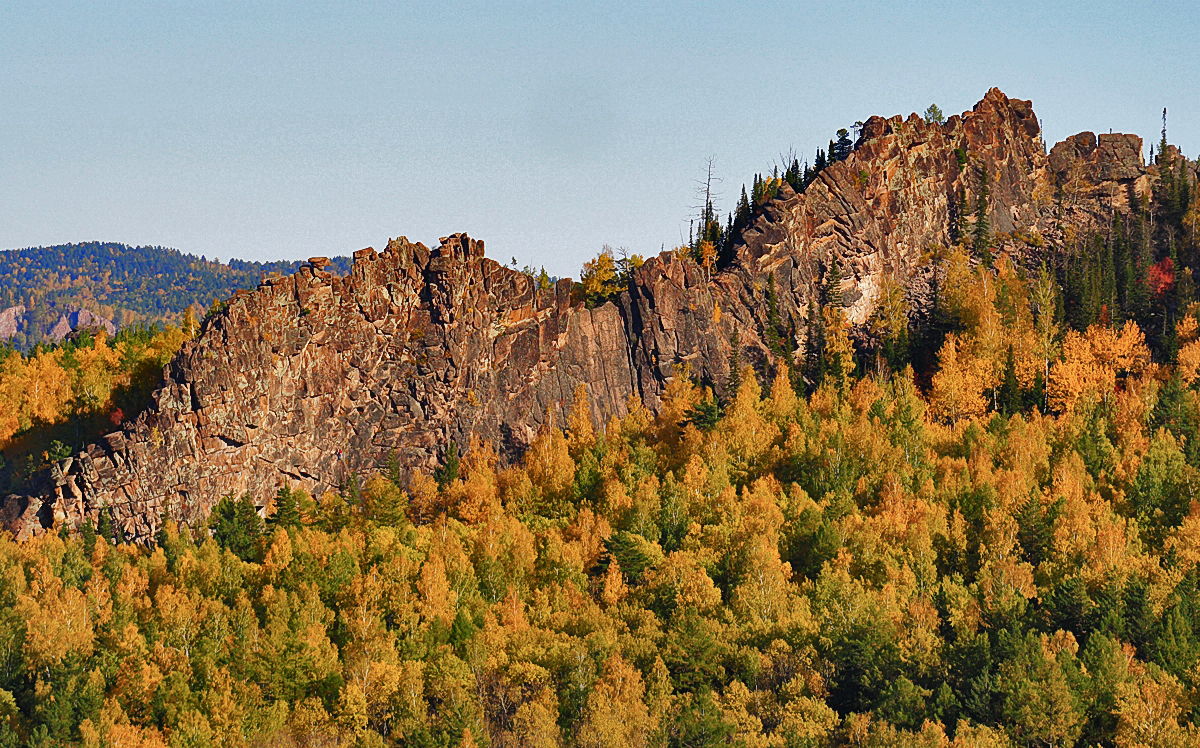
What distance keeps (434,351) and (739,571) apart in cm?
3327

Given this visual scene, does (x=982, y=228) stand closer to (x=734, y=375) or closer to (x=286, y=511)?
(x=734, y=375)

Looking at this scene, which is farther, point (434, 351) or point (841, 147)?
point (841, 147)

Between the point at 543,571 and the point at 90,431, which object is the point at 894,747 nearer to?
the point at 543,571

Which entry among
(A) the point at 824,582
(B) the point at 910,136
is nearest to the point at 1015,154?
(B) the point at 910,136

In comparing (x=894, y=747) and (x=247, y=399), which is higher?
(x=247, y=399)

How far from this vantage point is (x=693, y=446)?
107m

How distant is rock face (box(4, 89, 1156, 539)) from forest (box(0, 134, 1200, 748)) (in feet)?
8.56

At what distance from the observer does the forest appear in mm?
72500

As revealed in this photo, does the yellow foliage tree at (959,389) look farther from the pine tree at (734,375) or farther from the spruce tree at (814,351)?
the pine tree at (734,375)

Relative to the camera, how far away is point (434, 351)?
353ft

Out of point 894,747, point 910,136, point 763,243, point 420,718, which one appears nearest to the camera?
point 894,747

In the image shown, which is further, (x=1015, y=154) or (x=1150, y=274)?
(x=1015, y=154)

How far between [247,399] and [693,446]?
36.0 m

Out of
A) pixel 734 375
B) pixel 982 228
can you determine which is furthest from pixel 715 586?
pixel 982 228
